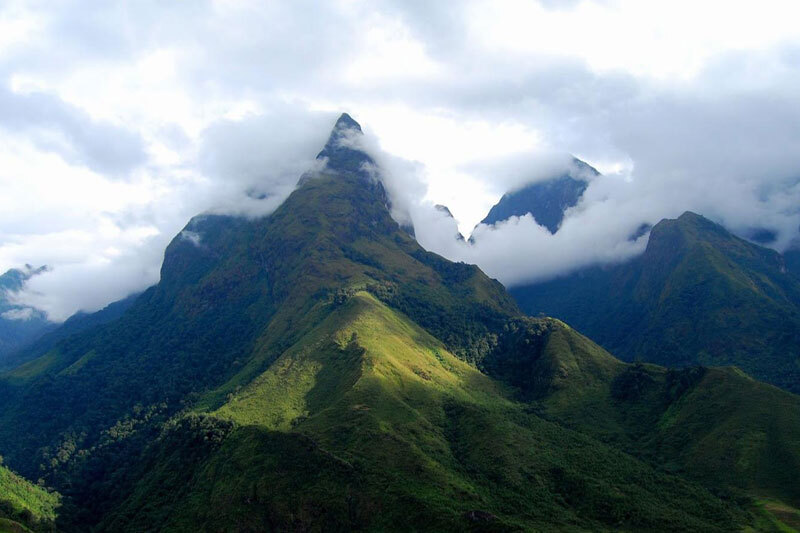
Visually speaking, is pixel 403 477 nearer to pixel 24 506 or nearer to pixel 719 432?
pixel 719 432

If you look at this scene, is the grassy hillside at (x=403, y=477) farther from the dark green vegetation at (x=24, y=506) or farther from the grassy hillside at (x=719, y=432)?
the dark green vegetation at (x=24, y=506)

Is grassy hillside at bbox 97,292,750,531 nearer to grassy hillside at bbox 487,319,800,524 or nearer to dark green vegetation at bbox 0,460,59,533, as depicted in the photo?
grassy hillside at bbox 487,319,800,524

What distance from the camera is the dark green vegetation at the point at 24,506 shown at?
138m

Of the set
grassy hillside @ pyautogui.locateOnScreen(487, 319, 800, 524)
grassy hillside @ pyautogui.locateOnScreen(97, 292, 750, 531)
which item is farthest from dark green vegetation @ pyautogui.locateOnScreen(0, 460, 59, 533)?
grassy hillside @ pyautogui.locateOnScreen(487, 319, 800, 524)

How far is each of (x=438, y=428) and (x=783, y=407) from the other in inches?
3913

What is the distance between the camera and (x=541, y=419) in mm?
194625

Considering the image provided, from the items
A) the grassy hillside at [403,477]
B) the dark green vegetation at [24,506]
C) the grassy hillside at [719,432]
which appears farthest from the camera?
the grassy hillside at [719,432]

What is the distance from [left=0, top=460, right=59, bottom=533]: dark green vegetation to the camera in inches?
5452

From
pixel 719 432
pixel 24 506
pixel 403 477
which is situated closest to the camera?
pixel 403 477

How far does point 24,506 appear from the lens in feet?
522

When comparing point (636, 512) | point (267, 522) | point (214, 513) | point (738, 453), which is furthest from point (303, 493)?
point (738, 453)

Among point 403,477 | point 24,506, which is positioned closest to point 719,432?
point 403,477

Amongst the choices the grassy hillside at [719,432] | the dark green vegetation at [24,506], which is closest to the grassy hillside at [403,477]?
the grassy hillside at [719,432]

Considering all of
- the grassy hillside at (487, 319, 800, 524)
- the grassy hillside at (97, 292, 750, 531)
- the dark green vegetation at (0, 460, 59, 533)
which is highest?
the grassy hillside at (487, 319, 800, 524)
